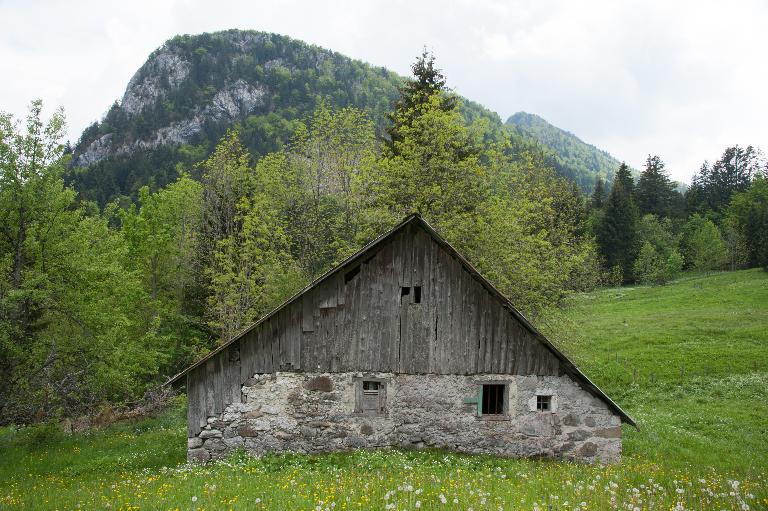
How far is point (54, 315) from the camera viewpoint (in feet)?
58.8

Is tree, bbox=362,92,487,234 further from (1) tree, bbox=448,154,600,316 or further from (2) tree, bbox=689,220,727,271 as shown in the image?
(2) tree, bbox=689,220,727,271

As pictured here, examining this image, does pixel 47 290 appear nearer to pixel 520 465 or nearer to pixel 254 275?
pixel 254 275

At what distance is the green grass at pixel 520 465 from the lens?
854 centimetres

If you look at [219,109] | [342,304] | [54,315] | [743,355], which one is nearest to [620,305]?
[743,355]

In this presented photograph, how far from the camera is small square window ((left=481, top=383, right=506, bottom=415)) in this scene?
14039 millimetres

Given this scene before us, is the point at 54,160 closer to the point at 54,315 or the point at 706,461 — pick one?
the point at 54,315

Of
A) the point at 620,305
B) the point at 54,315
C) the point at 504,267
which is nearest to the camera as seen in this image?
the point at 54,315

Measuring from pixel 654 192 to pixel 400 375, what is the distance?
82.7 meters

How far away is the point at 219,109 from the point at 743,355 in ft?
535

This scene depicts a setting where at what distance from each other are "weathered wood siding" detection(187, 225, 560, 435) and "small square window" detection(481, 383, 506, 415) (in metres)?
0.69

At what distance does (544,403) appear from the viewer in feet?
45.6

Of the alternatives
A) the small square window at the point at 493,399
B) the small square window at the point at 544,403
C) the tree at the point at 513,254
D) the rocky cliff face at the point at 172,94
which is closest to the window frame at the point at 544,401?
the small square window at the point at 544,403

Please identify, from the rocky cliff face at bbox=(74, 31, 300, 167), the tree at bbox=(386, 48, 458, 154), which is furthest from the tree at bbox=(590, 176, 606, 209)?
the rocky cliff face at bbox=(74, 31, 300, 167)

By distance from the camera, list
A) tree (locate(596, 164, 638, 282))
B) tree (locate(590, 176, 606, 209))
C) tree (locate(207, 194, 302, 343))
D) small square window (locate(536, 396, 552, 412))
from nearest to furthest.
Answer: small square window (locate(536, 396, 552, 412)) < tree (locate(207, 194, 302, 343)) < tree (locate(596, 164, 638, 282)) < tree (locate(590, 176, 606, 209))
